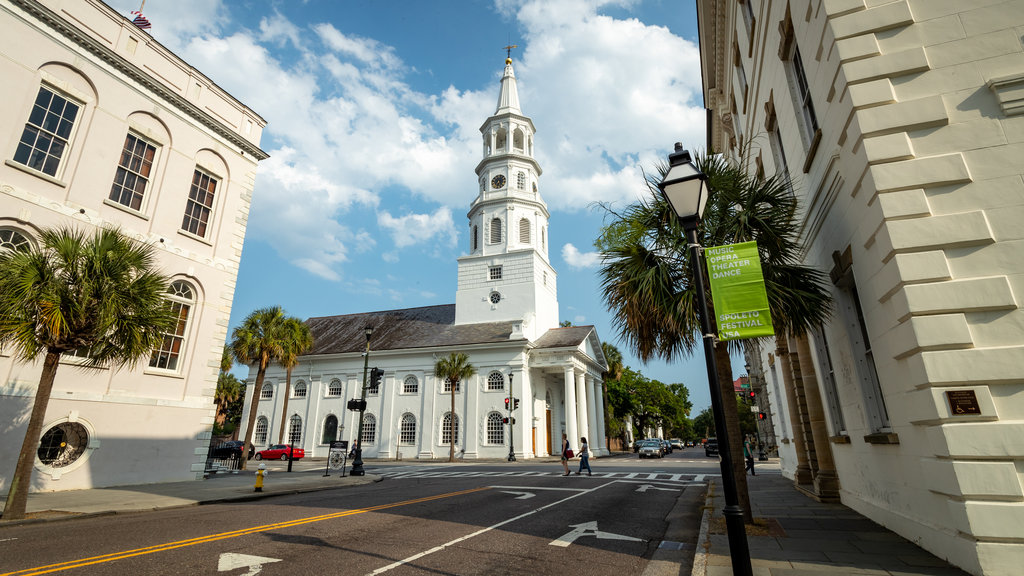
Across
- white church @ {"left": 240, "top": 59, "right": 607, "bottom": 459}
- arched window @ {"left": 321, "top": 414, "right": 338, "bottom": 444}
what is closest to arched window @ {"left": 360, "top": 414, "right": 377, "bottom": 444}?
white church @ {"left": 240, "top": 59, "right": 607, "bottom": 459}

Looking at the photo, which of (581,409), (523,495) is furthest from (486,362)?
(523,495)

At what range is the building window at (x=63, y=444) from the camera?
1326cm

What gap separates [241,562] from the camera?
6031 millimetres

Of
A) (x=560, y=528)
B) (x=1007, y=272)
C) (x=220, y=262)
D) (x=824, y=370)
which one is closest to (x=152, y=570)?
(x=560, y=528)

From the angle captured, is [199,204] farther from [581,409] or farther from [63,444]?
[581,409]

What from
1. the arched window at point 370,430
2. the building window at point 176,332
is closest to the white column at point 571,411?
the arched window at point 370,430

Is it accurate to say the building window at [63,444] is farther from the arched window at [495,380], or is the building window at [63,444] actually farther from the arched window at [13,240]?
the arched window at [495,380]

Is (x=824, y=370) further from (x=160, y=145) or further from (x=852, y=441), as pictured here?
(x=160, y=145)

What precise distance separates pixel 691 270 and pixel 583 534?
5.07 meters

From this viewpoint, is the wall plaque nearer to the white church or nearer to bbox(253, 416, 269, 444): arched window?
the white church

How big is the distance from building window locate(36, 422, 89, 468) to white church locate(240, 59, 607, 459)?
2759 cm

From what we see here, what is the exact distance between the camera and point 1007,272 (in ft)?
16.5

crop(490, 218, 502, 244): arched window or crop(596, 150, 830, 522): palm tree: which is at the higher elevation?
crop(490, 218, 502, 244): arched window

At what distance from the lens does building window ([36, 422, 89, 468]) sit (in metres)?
13.3
